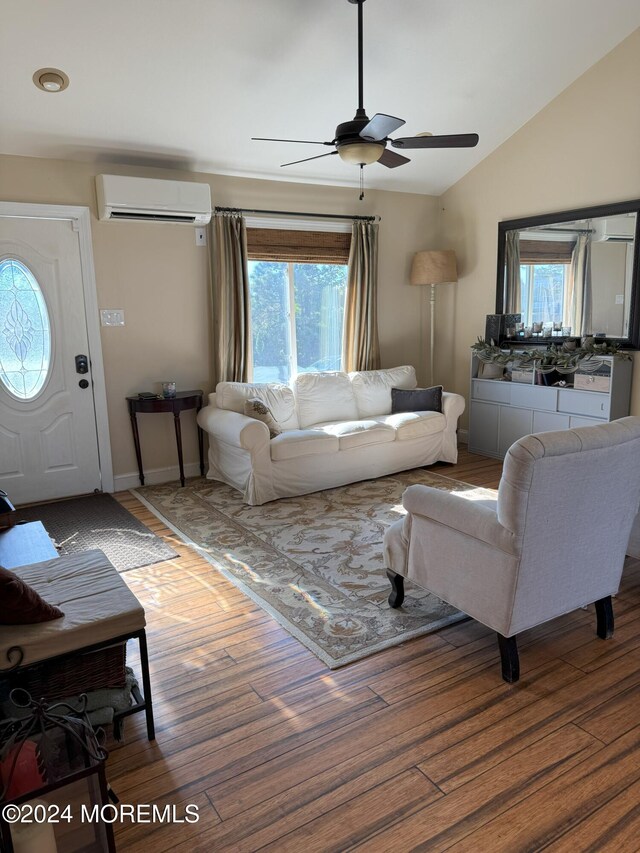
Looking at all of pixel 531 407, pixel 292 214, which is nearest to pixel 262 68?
pixel 292 214

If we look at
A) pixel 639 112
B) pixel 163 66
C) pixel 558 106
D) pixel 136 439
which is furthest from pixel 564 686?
pixel 558 106

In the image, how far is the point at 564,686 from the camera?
7.98 ft

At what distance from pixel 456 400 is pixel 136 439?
9.61ft

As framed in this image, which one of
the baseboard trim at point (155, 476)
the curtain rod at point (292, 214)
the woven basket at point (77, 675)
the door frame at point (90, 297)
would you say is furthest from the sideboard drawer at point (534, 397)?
the woven basket at point (77, 675)

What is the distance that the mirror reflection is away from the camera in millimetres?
5105

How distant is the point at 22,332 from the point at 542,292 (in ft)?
15.0

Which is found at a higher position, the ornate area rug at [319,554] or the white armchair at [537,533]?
the white armchair at [537,533]

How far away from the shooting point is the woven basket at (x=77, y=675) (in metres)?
2.04

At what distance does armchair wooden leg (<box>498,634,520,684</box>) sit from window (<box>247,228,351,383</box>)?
3.91 metres

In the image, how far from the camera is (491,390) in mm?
6090

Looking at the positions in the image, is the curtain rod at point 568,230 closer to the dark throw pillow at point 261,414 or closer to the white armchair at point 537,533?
the dark throw pillow at point 261,414

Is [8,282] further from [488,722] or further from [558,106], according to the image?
[558,106]

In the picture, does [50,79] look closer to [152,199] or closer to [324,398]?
[152,199]

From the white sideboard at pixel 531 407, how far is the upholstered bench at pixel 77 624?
13.7 ft
